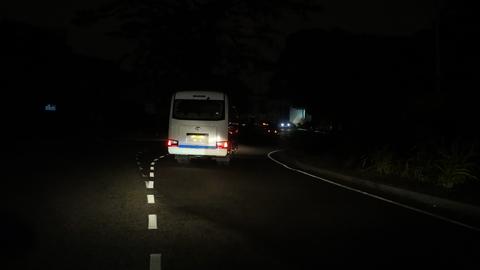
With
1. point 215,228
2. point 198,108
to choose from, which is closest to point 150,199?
point 215,228

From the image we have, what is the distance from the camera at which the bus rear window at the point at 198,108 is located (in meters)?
18.8

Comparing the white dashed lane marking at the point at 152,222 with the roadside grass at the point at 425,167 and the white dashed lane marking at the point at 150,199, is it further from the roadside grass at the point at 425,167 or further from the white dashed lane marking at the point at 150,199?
the roadside grass at the point at 425,167

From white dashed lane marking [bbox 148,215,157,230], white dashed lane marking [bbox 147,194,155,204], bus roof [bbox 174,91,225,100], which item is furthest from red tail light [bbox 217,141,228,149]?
white dashed lane marking [bbox 148,215,157,230]

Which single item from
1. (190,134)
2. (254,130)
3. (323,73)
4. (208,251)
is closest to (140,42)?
(254,130)

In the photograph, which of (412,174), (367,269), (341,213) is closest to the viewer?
(367,269)

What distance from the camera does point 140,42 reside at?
150 ft

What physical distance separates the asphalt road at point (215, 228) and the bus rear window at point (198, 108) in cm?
490

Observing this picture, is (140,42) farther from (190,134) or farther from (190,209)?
(190,209)

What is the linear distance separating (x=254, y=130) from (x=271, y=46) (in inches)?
360

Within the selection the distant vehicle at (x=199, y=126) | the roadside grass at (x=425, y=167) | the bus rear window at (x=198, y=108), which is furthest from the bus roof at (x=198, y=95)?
the roadside grass at (x=425, y=167)

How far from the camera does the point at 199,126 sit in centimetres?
1844

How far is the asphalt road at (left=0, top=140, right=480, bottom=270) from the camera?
640cm

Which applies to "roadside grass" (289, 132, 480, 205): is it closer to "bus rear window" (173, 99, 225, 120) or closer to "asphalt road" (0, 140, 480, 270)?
"asphalt road" (0, 140, 480, 270)

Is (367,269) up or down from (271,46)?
down
